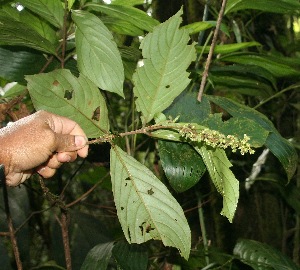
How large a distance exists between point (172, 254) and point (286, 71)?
2.04ft

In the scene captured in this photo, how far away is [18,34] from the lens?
2.91 feet

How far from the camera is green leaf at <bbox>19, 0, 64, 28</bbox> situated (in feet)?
3.10

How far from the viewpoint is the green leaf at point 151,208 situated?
0.76 m

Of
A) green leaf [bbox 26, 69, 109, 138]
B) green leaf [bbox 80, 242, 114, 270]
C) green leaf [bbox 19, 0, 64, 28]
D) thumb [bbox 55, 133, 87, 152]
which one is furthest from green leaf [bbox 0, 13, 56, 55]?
green leaf [bbox 80, 242, 114, 270]

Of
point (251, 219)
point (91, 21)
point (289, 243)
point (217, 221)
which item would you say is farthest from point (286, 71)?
point (289, 243)

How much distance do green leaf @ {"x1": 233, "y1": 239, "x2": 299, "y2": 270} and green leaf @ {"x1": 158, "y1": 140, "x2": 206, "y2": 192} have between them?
18.1 inches

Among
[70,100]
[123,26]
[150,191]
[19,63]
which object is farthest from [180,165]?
[19,63]

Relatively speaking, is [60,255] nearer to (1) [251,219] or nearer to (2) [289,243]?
(1) [251,219]

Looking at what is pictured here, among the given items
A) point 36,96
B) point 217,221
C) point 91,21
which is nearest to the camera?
point 36,96

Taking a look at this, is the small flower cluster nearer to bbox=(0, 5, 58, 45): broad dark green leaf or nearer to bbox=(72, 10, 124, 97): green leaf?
bbox=(72, 10, 124, 97): green leaf

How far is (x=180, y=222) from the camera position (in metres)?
0.76

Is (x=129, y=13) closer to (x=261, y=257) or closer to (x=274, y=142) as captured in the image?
(x=274, y=142)

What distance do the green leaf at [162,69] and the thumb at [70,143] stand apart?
108mm

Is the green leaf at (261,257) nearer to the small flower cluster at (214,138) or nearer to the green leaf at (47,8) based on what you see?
the small flower cluster at (214,138)
